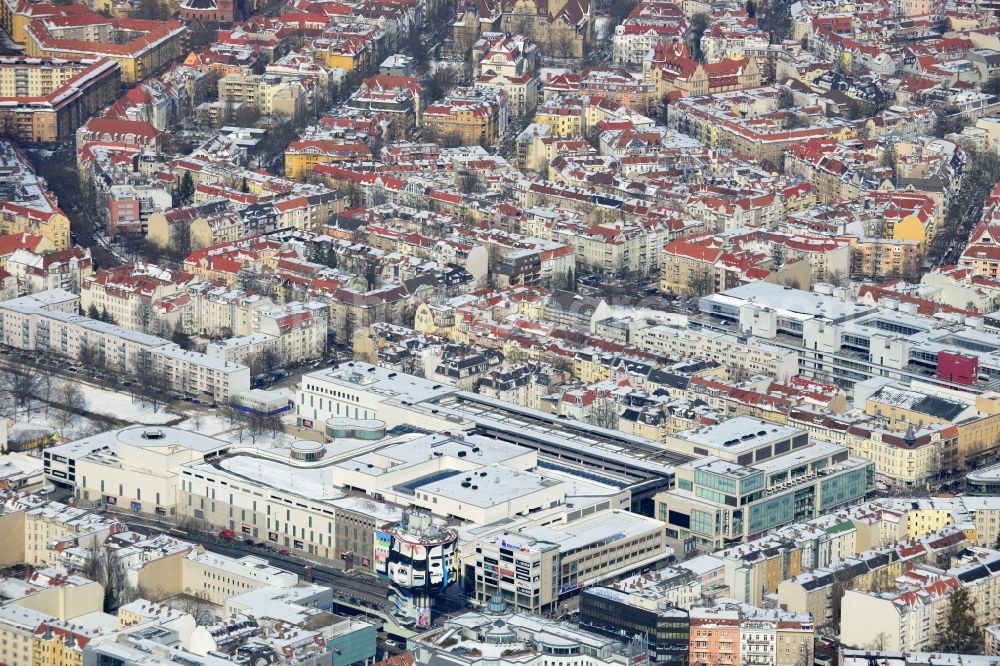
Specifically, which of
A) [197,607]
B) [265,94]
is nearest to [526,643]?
[197,607]

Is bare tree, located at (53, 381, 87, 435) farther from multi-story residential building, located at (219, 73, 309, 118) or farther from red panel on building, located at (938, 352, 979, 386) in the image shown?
multi-story residential building, located at (219, 73, 309, 118)

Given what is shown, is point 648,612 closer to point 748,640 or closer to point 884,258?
point 748,640

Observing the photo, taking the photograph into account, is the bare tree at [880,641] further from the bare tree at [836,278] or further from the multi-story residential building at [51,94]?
the multi-story residential building at [51,94]

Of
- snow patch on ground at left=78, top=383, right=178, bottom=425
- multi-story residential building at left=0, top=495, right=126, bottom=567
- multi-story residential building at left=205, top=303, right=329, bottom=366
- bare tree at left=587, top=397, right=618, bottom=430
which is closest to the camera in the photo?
multi-story residential building at left=0, top=495, right=126, bottom=567

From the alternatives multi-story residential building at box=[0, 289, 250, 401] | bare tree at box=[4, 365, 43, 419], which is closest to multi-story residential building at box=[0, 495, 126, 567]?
bare tree at box=[4, 365, 43, 419]

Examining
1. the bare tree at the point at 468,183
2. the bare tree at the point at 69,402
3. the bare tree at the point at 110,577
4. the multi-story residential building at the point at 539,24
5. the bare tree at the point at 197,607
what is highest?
the multi-story residential building at the point at 539,24

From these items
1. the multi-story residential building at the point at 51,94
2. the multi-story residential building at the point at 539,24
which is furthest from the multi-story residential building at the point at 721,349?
the multi-story residential building at the point at 539,24
